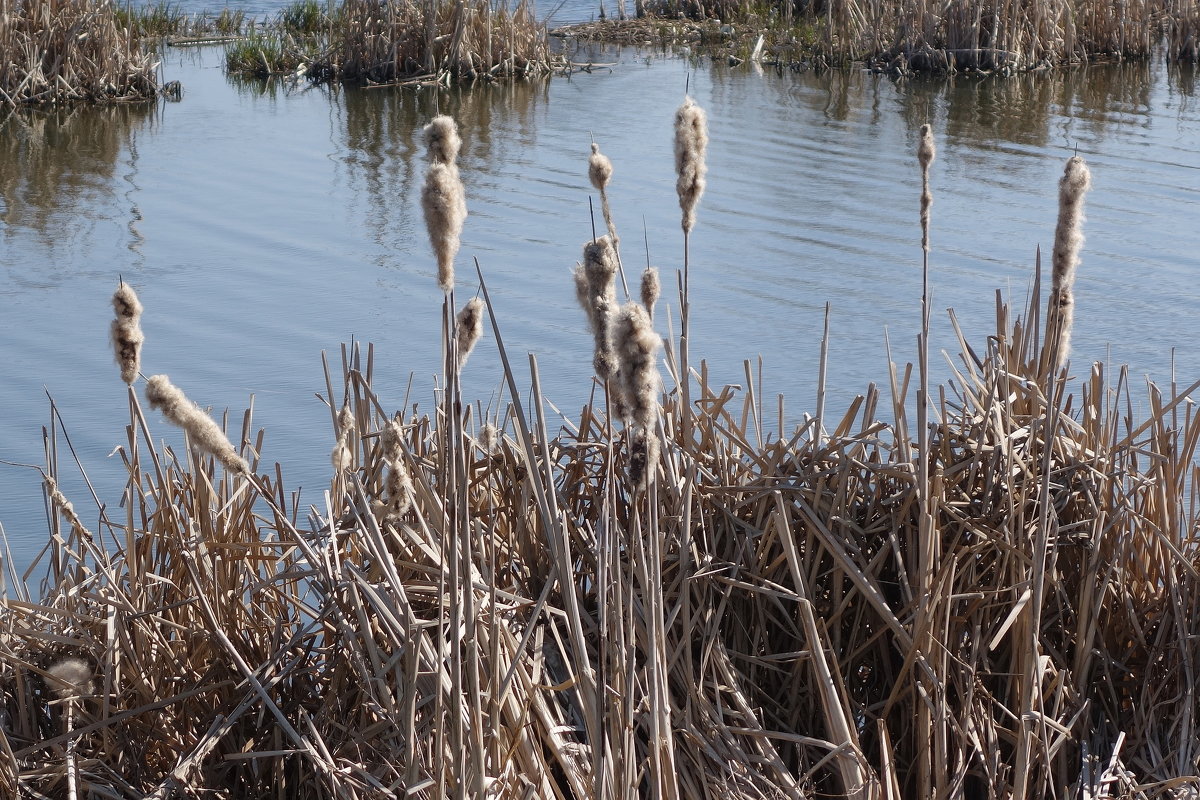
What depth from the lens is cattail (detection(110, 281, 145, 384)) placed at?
1313mm

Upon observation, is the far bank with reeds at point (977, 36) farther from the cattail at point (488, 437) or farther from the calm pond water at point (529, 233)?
the cattail at point (488, 437)

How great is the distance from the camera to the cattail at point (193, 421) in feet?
3.68

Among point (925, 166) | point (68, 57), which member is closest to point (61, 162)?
point (68, 57)

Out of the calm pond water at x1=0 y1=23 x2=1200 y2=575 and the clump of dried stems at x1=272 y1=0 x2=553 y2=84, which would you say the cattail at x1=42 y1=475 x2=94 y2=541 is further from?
the clump of dried stems at x1=272 y1=0 x2=553 y2=84

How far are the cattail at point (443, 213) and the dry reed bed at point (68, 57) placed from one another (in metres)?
7.70

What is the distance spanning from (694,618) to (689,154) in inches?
21.6

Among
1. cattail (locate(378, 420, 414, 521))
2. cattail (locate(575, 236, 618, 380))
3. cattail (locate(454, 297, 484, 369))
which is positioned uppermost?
cattail (locate(575, 236, 618, 380))

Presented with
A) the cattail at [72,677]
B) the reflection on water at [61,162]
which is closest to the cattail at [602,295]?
the cattail at [72,677]

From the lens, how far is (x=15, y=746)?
64.2 inches

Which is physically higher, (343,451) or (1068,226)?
(1068,226)

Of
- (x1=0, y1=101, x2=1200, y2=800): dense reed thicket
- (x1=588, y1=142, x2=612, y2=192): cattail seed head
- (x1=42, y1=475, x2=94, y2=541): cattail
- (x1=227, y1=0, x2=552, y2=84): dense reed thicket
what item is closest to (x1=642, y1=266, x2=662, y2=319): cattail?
(x1=0, y1=101, x2=1200, y2=800): dense reed thicket

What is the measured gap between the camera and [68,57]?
820cm

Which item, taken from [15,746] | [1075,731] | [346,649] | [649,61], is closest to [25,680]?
[15,746]

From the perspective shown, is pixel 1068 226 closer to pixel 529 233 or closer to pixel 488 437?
pixel 488 437
